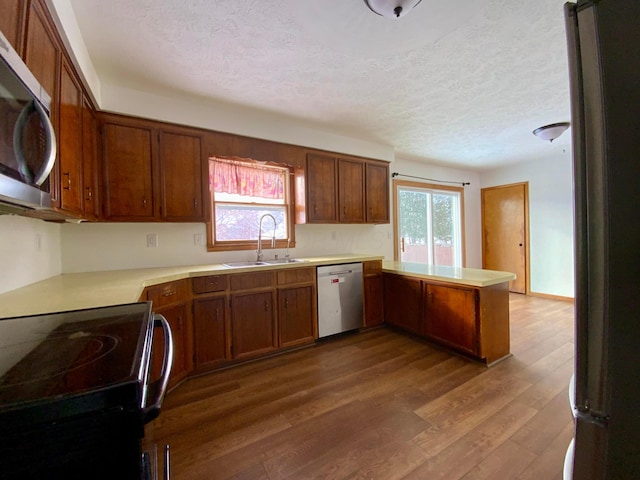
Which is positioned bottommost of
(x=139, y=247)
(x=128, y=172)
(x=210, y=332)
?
(x=210, y=332)

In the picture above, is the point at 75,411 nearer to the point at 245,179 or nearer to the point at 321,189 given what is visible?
the point at 245,179

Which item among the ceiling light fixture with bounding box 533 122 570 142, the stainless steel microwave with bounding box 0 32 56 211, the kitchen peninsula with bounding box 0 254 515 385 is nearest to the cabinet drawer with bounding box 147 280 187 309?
the kitchen peninsula with bounding box 0 254 515 385

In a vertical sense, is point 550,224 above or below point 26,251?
above

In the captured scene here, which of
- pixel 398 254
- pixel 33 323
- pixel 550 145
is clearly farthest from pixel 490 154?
pixel 33 323

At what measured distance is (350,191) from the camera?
3594mm

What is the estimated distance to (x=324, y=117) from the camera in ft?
9.91

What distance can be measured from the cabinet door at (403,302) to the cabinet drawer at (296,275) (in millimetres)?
1083

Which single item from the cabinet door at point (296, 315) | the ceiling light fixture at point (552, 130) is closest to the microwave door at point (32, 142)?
the cabinet door at point (296, 315)

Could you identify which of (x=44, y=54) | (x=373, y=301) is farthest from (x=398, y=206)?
(x=44, y=54)

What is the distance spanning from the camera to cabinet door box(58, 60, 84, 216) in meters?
1.52

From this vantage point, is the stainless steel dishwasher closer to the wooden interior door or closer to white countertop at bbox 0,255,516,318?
white countertop at bbox 0,255,516,318

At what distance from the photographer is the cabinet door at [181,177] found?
2.45 metres

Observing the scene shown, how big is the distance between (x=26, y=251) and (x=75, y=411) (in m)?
1.89

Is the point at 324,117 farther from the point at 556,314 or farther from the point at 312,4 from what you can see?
the point at 556,314
